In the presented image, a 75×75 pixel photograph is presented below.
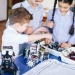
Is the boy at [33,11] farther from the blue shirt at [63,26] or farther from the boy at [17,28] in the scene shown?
the boy at [17,28]

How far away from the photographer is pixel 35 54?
1073 millimetres

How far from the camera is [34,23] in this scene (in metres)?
1.51

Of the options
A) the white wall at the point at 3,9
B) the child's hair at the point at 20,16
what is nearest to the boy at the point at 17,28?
the child's hair at the point at 20,16

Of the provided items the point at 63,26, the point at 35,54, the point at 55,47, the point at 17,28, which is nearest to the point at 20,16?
the point at 17,28

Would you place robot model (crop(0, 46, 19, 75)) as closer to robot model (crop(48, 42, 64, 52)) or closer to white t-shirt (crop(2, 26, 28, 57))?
white t-shirt (crop(2, 26, 28, 57))

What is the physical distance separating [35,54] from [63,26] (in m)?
0.52

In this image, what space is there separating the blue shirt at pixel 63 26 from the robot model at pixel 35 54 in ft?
1.27

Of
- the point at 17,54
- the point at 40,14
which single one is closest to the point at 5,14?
the point at 40,14

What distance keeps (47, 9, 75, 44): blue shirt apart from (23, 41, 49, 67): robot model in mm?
387

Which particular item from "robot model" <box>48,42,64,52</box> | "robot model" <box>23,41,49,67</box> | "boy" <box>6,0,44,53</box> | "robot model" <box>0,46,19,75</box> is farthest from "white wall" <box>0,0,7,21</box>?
"robot model" <box>0,46,19,75</box>

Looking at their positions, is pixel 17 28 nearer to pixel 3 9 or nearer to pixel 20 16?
pixel 20 16

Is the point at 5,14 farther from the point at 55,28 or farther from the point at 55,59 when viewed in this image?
the point at 55,59

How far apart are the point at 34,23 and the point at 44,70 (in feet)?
2.03

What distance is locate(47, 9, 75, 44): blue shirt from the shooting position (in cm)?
147
